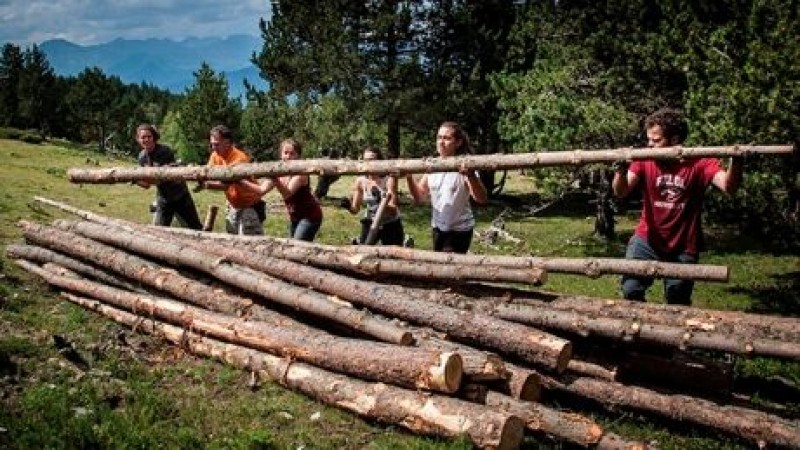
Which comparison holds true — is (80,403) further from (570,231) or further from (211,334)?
(570,231)

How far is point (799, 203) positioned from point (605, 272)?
17.4ft

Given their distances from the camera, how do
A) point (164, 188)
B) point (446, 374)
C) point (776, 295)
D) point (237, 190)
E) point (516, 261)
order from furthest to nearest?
point (776, 295)
point (164, 188)
point (237, 190)
point (516, 261)
point (446, 374)

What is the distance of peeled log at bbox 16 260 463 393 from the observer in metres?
5.62

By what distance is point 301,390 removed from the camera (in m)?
6.44

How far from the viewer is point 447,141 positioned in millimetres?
8078

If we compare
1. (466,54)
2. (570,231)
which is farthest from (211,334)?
(466,54)

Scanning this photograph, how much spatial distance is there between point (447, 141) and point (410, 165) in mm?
661

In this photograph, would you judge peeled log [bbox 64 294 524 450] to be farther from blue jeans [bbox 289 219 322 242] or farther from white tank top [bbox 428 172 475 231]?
white tank top [bbox 428 172 475 231]

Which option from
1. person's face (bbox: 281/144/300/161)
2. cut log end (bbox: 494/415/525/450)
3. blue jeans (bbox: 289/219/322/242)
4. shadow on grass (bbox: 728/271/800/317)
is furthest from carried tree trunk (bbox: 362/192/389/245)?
shadow on grass (bbox: 728/271/800/317)

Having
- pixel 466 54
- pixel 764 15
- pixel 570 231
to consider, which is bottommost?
pixel 570 231

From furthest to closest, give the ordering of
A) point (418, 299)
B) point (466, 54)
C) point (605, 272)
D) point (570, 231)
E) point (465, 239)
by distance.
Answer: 1. point (466, 54)
2. point (570, 231)
3. point (465, 239)
4. point (605, 272)
5. point (418, 299)

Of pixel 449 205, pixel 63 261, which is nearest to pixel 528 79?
pixel 449 205

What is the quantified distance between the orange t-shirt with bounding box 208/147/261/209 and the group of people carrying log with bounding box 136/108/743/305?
0.02 meters

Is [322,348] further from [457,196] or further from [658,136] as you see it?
[658,136]
